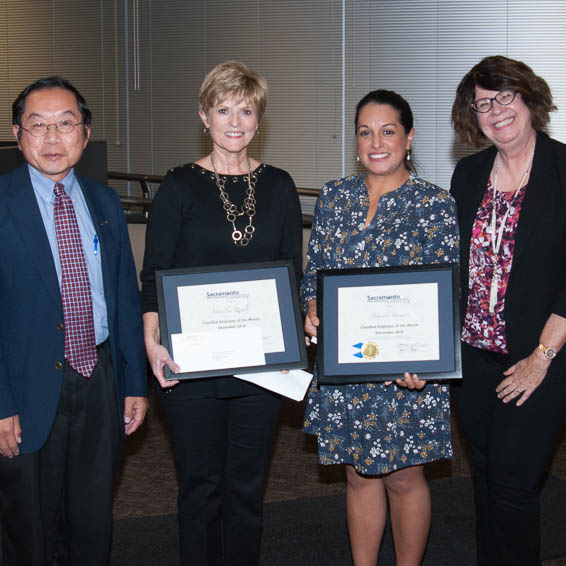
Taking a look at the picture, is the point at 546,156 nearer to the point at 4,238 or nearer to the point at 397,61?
the point at 4,238

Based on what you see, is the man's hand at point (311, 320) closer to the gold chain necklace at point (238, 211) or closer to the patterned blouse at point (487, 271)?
the gold chain necklace at point (238, 211)

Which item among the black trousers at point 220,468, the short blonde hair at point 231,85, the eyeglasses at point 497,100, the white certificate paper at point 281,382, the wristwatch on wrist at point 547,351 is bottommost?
→ the black trousers at point 220,468

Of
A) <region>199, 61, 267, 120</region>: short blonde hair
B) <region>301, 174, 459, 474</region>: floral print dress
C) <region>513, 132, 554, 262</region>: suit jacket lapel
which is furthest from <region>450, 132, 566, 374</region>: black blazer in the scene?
<region>199, 61, 267, 120</region>: short blonde hair

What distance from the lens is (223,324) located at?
2.29m

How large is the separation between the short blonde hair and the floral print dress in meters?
0.45

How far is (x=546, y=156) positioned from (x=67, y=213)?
1.52 meters

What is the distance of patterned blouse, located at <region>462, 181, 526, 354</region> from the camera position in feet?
7.85

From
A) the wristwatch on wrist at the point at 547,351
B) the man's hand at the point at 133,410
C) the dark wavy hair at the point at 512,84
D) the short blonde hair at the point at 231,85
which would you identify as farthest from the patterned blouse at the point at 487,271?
the man's hand at the point at 133,410

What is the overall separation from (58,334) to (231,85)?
937mm

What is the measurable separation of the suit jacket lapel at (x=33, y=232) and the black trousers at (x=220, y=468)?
559mm

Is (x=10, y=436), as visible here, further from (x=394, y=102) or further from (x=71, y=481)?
(x=394, y=102)

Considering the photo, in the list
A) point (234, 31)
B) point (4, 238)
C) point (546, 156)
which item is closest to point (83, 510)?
point (4, 238)

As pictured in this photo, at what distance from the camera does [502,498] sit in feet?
8.20

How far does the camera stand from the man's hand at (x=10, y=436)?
83.0 inches
